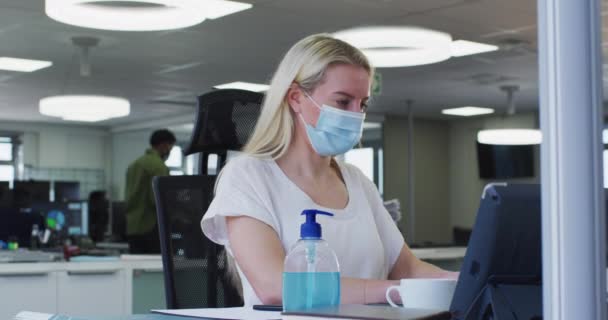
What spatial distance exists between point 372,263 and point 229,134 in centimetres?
62

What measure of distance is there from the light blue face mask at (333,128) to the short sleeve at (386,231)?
9.1 inches

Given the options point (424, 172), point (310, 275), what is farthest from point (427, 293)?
point (424, 172)

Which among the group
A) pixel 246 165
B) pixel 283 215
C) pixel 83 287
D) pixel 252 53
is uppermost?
pixel 252 53

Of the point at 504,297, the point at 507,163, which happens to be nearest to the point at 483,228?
the point at 504,297

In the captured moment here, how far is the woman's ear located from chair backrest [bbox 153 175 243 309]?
40 centimetres

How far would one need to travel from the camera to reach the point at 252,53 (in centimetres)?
840

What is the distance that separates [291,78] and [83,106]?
688cm

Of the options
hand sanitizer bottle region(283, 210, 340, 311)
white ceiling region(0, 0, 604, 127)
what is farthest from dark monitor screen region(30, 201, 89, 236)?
hand sanitizer bottle region(283, 210, 340, 311)

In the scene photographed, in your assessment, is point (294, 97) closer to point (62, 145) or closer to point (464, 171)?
point (464, 171)

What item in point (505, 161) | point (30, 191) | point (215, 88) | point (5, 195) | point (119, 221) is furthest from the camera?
point (505, 161)

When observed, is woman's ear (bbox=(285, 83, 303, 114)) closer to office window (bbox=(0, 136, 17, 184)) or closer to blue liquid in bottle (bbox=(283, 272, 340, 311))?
blue liquid in bottle (bbox=(283, 272, 340, 311))

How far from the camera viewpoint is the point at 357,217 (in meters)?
2.02

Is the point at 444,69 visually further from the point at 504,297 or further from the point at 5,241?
the point at 504,297

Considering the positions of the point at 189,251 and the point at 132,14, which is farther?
the point at 132,14
